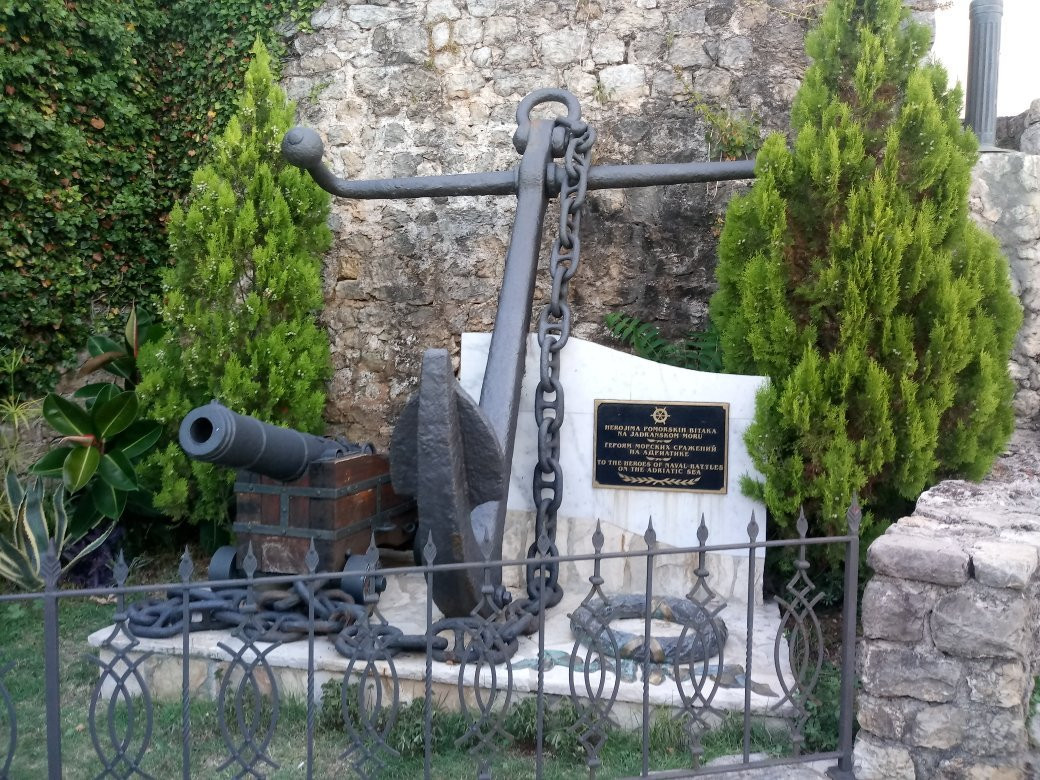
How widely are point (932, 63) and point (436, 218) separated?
9.66 feet

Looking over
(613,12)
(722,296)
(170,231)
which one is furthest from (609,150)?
(170,231)

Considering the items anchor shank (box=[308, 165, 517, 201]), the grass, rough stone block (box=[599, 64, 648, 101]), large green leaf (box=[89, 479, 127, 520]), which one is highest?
rough stone block (box=[599, 64, 648, 101])

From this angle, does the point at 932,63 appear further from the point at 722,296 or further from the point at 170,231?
the point at 170,231

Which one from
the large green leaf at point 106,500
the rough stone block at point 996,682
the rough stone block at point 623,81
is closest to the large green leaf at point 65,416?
the large green leaf at point 106,500

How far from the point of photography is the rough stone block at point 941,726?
2.23 m

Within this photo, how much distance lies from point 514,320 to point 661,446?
1.01 m

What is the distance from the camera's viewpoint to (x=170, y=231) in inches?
183

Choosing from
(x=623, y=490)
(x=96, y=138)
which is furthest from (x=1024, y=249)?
(x=96, y=138)

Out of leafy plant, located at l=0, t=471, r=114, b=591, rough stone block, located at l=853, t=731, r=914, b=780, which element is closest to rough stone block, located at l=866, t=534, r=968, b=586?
rough stone block, located at l=853, t=731, r=914, b=780

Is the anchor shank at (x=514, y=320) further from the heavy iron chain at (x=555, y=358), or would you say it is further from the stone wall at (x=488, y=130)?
the stone wall at (x=488, y=130)

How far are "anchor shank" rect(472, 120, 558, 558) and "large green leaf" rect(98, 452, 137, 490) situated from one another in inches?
88.1

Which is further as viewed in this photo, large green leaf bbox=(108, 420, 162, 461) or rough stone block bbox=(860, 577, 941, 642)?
large green leaf bbox=(108, 420, 162, 461)

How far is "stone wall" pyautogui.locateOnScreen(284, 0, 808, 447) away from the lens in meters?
5.06

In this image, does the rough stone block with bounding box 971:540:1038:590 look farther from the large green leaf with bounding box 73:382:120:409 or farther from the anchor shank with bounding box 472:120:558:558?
the large green leaf with bounding box 73:382:120:409
